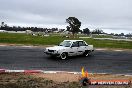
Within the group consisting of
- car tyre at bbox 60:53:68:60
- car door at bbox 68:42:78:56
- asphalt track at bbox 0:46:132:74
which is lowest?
asphalt track at bbox 0:46:132:74

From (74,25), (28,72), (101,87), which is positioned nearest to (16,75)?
(28,72)

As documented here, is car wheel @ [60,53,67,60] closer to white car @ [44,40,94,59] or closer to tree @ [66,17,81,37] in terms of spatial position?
white car @ [44,40,94,59]

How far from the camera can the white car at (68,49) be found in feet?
65.0

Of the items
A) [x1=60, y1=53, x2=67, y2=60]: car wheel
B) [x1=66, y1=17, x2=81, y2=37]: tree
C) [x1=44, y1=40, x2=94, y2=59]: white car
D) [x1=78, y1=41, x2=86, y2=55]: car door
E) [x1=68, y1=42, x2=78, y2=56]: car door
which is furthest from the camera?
[x1=66, y1=17, x2=81, y2=37]: tree

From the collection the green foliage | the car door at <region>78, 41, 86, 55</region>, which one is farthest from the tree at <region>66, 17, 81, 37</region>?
the car door at <region>78, 41, 86, 55</region>

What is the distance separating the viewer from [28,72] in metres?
14.3

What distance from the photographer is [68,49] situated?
20.4 meters

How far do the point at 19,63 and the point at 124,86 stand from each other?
8.05 meters

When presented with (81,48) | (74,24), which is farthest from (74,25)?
(81,48)

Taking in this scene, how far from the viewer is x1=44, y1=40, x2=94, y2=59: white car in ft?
65.0

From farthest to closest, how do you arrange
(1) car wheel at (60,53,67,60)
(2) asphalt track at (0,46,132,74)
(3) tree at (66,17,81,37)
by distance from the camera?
(3) tree at (66,17,81,37)
(1) car wheel at (60,53,67,60)
(2) asphalt track at (0,46,132,74)

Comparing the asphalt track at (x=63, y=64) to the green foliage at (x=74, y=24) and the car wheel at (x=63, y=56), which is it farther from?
the green foliage at (x=74, y=24)

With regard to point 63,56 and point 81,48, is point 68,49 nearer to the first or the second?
point 63,56

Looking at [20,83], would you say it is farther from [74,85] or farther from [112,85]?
[112,85]
